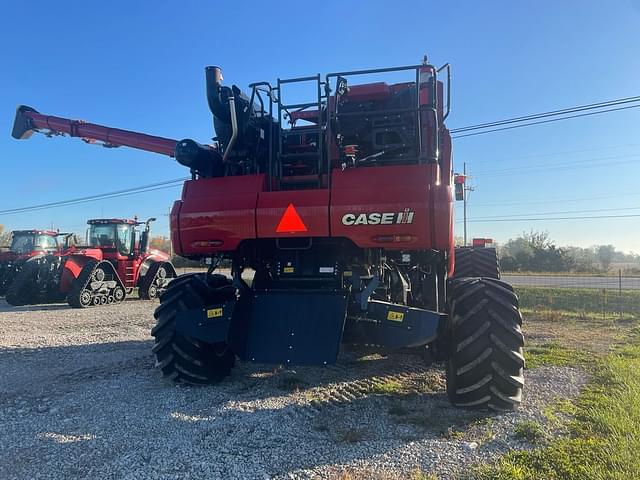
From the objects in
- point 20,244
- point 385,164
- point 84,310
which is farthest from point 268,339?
point 20,244

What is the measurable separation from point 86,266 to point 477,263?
39.0 feet

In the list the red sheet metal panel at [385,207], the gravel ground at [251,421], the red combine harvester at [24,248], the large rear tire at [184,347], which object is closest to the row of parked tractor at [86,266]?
the red combine harvester at [24,248]

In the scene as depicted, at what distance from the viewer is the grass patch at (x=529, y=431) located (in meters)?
3.79

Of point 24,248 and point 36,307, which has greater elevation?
point 24,248

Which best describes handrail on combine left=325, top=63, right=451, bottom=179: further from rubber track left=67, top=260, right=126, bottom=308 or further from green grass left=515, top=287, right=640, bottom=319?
rubber track left=67, top=260, right=126, bottom=308

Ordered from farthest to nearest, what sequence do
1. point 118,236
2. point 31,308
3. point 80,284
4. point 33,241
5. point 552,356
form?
1. point 33,241
2. point 118,236
3. point 31,308
4. point 80,284
5. point 552,356

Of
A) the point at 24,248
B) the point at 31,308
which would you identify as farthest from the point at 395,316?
the point at 24,248

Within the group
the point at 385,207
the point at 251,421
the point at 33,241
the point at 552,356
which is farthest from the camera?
the point at 33,241

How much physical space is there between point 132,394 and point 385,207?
3.33 metres

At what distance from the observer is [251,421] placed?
13.9 ft

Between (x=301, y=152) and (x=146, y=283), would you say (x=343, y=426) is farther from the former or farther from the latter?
(x=146, y=283)

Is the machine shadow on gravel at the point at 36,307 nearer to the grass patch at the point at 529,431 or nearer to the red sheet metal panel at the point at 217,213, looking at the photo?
the red sheet metal panel at the point at 217,213

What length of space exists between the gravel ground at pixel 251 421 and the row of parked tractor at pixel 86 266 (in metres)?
8.74

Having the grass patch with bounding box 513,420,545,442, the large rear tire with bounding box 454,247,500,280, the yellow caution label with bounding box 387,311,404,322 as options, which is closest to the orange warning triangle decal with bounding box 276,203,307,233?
the yellow caution label with bounding box 387,311,404,322
